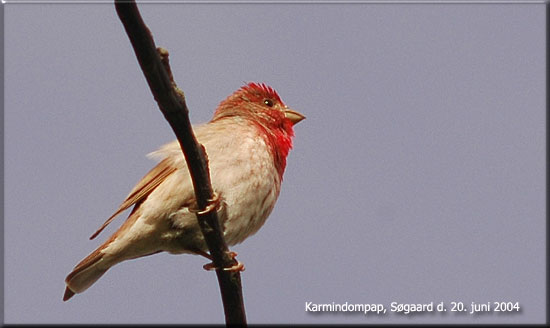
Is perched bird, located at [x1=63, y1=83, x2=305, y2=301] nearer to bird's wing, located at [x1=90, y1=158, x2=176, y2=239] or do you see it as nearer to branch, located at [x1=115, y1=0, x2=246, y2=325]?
bird's wing, located at [x1=90, y1=158, x2=176, y2=239]

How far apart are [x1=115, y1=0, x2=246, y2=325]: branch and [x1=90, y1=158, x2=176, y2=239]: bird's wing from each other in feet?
4.01

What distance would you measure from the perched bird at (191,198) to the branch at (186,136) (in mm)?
659

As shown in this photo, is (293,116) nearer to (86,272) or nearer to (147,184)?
(147,184)

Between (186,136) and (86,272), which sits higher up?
(186,136)

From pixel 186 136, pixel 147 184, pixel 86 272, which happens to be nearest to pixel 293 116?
pixel 147 184

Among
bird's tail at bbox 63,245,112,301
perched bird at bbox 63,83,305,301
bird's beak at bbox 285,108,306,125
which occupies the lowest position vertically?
bird's tail at bbox 63,245,112,301

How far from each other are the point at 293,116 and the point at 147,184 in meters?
1.96

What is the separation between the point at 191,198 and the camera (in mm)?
5867

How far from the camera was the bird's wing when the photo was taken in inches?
243

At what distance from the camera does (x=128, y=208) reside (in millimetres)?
6316

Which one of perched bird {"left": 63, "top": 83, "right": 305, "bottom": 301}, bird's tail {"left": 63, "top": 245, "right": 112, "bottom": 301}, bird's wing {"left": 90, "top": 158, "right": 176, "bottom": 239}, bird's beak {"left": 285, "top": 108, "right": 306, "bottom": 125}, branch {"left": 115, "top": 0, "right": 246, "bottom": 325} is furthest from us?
bird's beak {"left": 285, "top": 108, "right": 306, "bottom": 125}

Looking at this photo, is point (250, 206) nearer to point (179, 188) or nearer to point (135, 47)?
point (179, 188)

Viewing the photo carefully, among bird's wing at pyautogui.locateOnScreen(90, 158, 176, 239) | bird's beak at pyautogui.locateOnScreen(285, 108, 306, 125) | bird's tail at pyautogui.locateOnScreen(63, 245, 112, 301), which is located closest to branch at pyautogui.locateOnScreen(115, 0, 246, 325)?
bird's wing at pyautogui.locateOnScreen(90, 158, 176, 239)

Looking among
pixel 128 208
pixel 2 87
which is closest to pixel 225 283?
pixel 128 208
